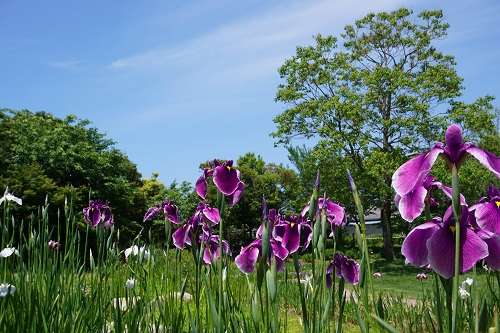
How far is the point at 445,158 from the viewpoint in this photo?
1.19 meters

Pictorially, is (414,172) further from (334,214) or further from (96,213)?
(96,213)

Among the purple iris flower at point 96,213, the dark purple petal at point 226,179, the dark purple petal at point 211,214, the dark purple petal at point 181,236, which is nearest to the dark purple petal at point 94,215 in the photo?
the purple iris flower at point 96,213

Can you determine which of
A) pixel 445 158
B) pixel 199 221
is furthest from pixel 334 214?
pixel 445 158

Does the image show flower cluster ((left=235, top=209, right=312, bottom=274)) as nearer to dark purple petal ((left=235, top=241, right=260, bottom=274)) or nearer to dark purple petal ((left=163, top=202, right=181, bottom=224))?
dark purple petal ((left=235, top=241, right=260, bottom=274))

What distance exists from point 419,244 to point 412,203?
0.12 metres

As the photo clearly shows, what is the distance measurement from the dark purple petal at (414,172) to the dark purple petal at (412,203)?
7cm

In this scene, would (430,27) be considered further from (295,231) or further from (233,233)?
(295,231)

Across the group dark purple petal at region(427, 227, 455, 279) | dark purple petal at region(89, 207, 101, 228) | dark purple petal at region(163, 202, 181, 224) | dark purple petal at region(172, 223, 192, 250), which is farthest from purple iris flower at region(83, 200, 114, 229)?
dark purple petal at region(427, 227, 455, 279)

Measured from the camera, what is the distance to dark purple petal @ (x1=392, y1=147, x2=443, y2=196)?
45.7 inches

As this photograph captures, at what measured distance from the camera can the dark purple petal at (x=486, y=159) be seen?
1139 millimetres

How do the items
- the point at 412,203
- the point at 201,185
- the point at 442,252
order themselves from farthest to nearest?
the point at 201,185, the point at 412,203, the point at 442,252

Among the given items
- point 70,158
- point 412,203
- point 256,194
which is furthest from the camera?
point 256,194

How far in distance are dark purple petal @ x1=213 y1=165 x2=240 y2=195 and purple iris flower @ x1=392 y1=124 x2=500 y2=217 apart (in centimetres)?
102

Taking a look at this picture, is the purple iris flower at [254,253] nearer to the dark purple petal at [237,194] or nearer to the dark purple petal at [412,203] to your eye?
the dark purple petal at [237,194]
